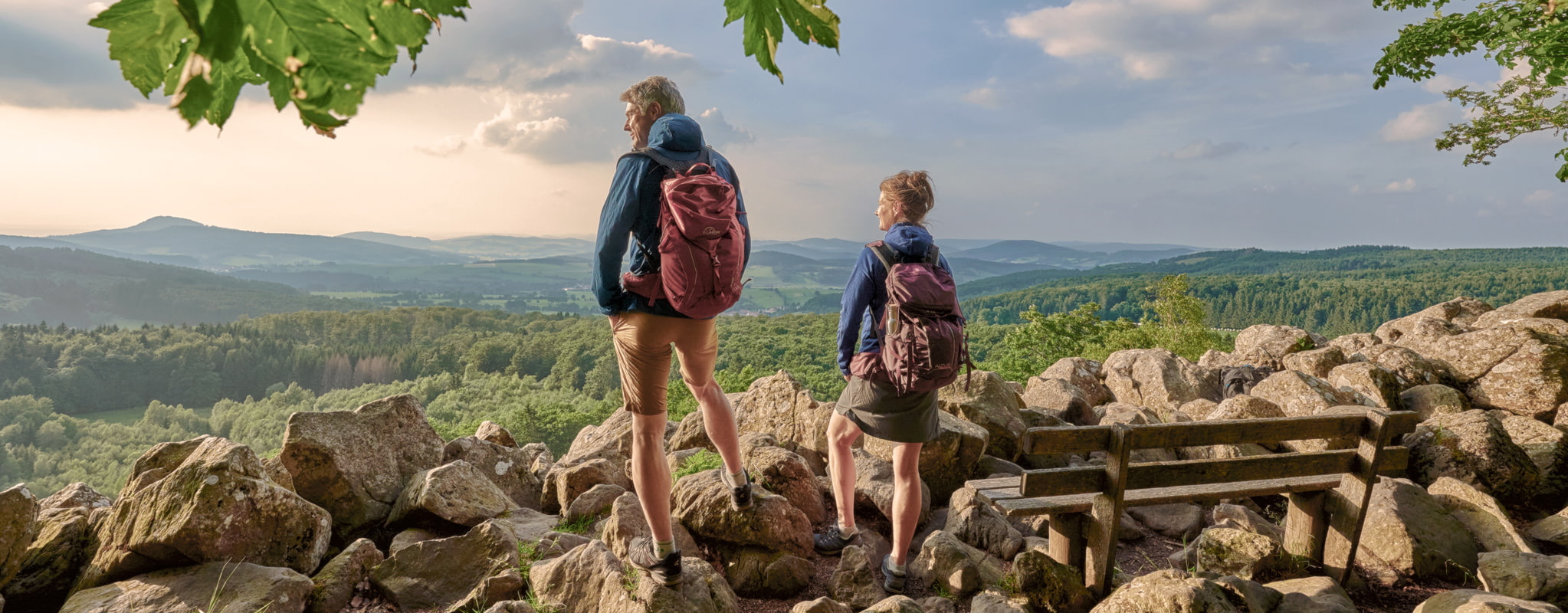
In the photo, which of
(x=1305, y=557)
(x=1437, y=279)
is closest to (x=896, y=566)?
(x=1305, y=557)

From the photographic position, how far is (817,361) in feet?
186

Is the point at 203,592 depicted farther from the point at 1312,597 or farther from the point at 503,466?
the point at 1312,597

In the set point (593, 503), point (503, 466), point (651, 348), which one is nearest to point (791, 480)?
point (593, 503)

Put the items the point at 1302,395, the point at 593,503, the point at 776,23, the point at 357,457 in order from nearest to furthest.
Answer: the point at 776,23 < the point at 593,503 < the point at 357,457 < the point at 1302,395

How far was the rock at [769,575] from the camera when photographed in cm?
424

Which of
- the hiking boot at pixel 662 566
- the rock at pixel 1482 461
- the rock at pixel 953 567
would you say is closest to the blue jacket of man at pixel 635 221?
the hiking boot at pixel 662 566

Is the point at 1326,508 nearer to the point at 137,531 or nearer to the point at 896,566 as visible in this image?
the point at 896,566

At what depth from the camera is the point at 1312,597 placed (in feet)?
12.6

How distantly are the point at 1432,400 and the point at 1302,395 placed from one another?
4.59 feet

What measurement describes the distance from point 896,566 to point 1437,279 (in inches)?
4655

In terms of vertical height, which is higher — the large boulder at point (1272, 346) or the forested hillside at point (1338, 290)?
the large boulder at point (1272, 346)

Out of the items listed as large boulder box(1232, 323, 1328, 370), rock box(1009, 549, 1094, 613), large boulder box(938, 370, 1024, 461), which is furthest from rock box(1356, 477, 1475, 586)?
large boulder box(1232, 323, 1328, 370)

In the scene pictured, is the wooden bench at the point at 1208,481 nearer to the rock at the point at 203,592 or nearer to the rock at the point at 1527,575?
the rock at the point at 1527,575

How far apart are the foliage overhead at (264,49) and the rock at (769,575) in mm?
3769
